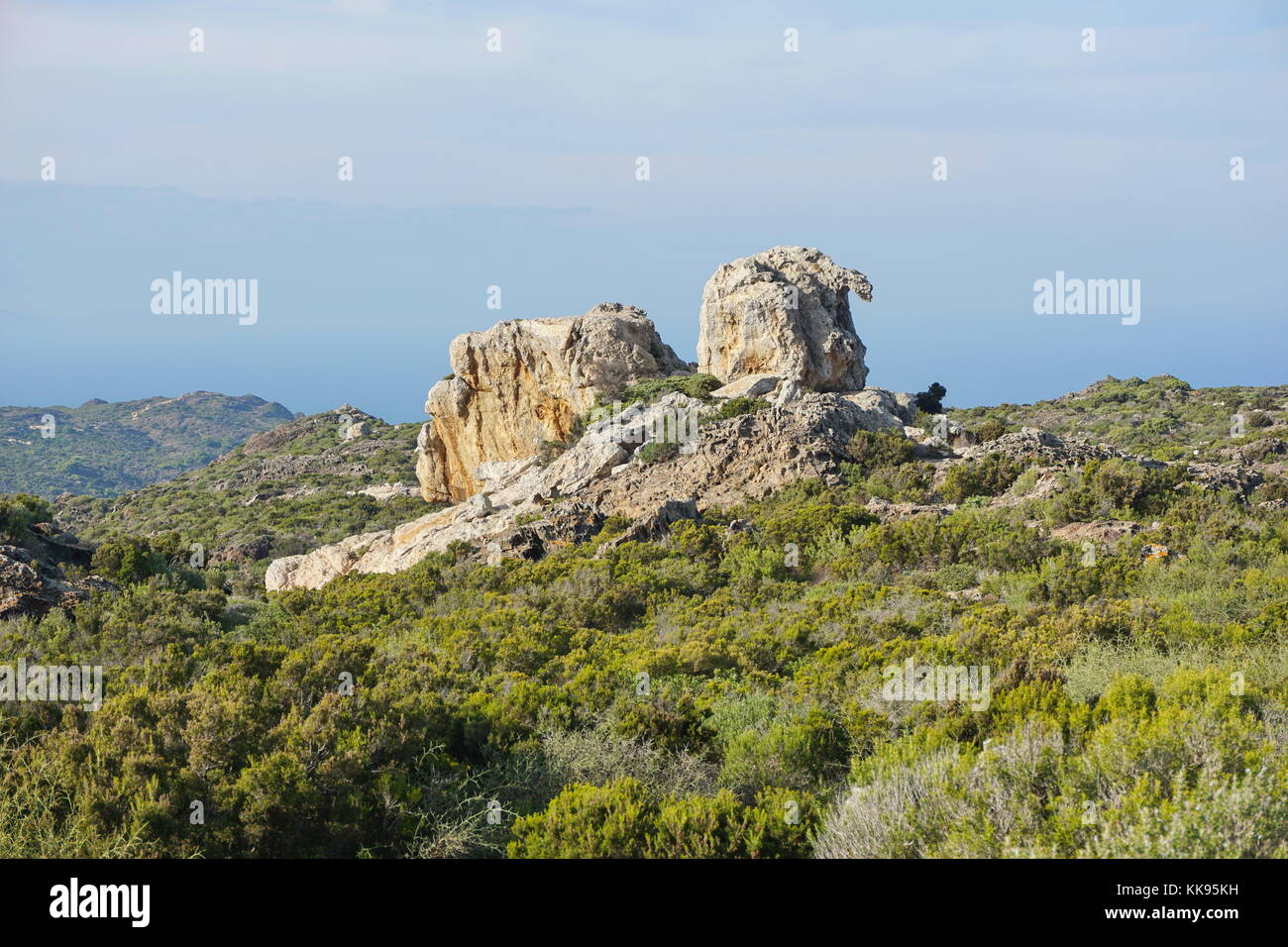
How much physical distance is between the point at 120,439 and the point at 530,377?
291 feet

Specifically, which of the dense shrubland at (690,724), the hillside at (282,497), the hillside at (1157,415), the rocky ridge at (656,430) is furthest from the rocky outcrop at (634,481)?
the hillside at (282,497)

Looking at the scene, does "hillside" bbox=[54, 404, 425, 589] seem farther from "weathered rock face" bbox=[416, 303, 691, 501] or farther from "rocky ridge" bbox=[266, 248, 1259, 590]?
"rocky ridge" bbox=[266, 248, 1259, 590]

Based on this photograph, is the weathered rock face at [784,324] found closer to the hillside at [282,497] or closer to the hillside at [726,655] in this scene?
the hillside at [726,655]

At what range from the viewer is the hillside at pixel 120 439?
278ft

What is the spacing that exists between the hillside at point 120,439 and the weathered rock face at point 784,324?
218ft

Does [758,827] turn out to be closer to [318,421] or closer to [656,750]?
[656,750]

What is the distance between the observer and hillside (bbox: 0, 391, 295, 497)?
8488 centimetres

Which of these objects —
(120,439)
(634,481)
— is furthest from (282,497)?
(120,439)

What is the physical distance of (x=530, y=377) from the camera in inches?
1009

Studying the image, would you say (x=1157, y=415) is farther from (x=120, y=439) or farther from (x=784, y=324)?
(x=120, y=439)

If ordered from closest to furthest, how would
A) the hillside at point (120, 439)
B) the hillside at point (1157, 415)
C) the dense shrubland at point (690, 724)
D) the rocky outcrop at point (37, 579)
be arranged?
the dense shrubland at point (690, 724), the rocky outcrop at point (37, 579), the hillside at point (1157, 415), the hillside at point (120, 439)

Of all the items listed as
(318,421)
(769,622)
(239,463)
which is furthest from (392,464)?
(769,622)

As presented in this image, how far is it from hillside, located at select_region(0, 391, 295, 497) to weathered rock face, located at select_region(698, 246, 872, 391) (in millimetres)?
66534
